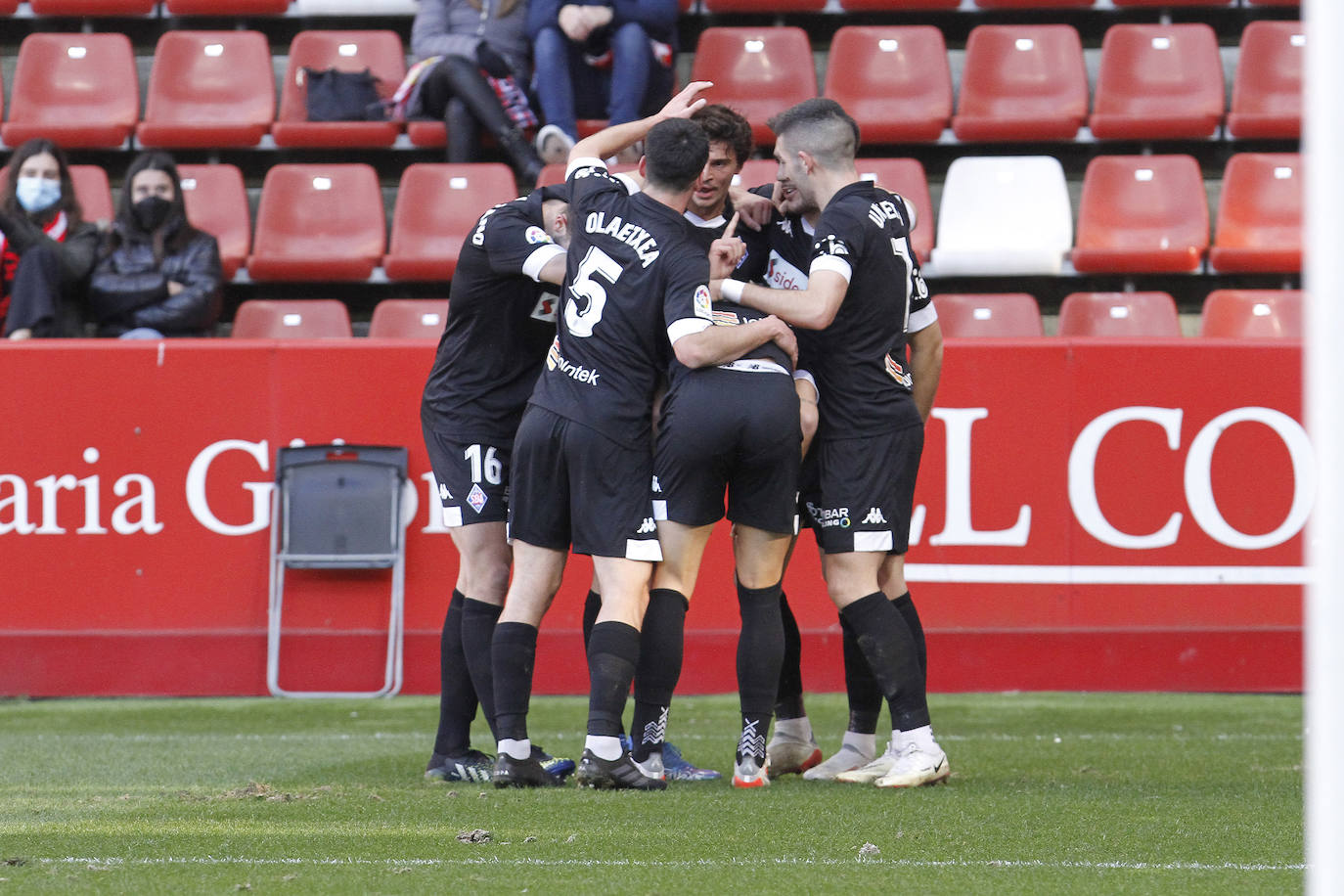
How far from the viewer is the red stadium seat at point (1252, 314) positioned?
831cm

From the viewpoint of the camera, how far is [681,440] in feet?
15.2

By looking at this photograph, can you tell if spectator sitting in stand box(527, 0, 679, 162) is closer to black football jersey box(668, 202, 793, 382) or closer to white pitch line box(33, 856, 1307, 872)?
black football jersey box(668, 202, 793, 382)

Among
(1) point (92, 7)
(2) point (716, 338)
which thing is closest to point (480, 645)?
(2) point (716, 338)

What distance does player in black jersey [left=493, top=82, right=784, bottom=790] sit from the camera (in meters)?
4.64

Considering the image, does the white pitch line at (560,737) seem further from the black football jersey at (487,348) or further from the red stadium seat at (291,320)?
the red stadium seat at (291,320)

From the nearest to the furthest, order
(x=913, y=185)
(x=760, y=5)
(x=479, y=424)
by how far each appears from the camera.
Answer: (x=479, y=424)
(x=913, y=185)
(x=760, y=5)

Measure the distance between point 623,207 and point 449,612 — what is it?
4.54ft

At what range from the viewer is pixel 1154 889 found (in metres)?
3.21

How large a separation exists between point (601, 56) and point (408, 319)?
1999 mm

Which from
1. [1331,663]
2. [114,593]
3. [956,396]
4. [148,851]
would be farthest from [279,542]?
[1331,663]

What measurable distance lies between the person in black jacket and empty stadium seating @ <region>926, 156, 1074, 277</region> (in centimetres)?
369

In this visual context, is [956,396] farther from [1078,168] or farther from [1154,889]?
[1154,889]

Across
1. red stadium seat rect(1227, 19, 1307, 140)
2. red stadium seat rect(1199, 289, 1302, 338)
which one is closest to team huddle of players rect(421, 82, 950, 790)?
red stadium seat rect(1199, 289, 1302, 338)

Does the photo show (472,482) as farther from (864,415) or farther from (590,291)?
(864,415)
